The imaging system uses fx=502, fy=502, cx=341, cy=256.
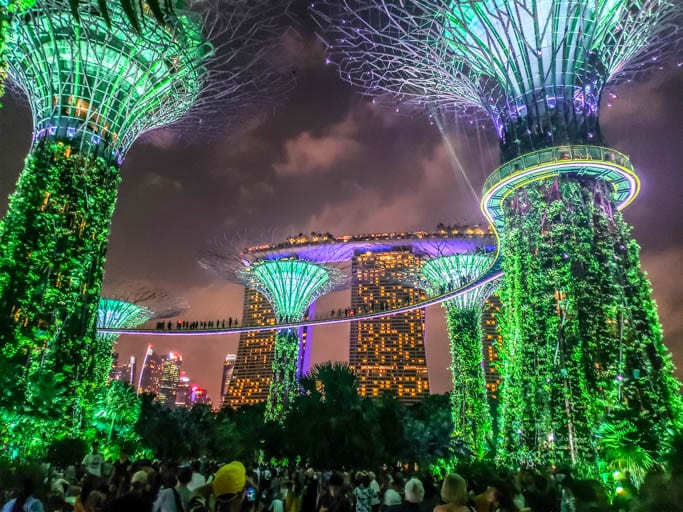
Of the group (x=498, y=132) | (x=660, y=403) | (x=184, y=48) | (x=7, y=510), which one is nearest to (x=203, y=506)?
(x=7, y=510)

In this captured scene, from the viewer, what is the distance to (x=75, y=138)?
18031 millimetres

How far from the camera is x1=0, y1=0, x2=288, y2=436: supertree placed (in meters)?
15.8

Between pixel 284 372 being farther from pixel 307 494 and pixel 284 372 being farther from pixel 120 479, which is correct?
pixel 120 479

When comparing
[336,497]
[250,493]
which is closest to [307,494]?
[250,493]

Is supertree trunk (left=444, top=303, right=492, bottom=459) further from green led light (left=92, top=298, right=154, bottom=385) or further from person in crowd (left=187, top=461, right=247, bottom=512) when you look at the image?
person in crowd (left=187, top=461, right=247, bottom=512)

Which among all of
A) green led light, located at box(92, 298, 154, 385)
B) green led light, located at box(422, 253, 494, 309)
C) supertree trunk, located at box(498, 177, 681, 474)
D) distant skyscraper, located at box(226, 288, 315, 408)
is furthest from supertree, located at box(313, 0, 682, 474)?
distant skyscraper, located at box(226, 288, 315, 408)

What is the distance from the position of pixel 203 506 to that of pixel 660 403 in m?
13.4

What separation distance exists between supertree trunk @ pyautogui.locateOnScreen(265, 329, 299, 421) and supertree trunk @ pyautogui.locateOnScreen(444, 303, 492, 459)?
10946 millimetres

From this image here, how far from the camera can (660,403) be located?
13.0 m

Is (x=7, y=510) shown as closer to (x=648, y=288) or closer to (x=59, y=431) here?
(x=59, y=431)

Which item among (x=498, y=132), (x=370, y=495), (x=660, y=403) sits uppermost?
(x=498, y=132)

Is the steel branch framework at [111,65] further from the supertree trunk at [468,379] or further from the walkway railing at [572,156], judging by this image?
the supertree trunk at [468,379]

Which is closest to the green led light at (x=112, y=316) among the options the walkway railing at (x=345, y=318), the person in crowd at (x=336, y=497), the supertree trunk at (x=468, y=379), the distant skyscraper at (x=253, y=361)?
the walkway railing at (x=345, y=318)

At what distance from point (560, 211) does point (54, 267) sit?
53.5ft
